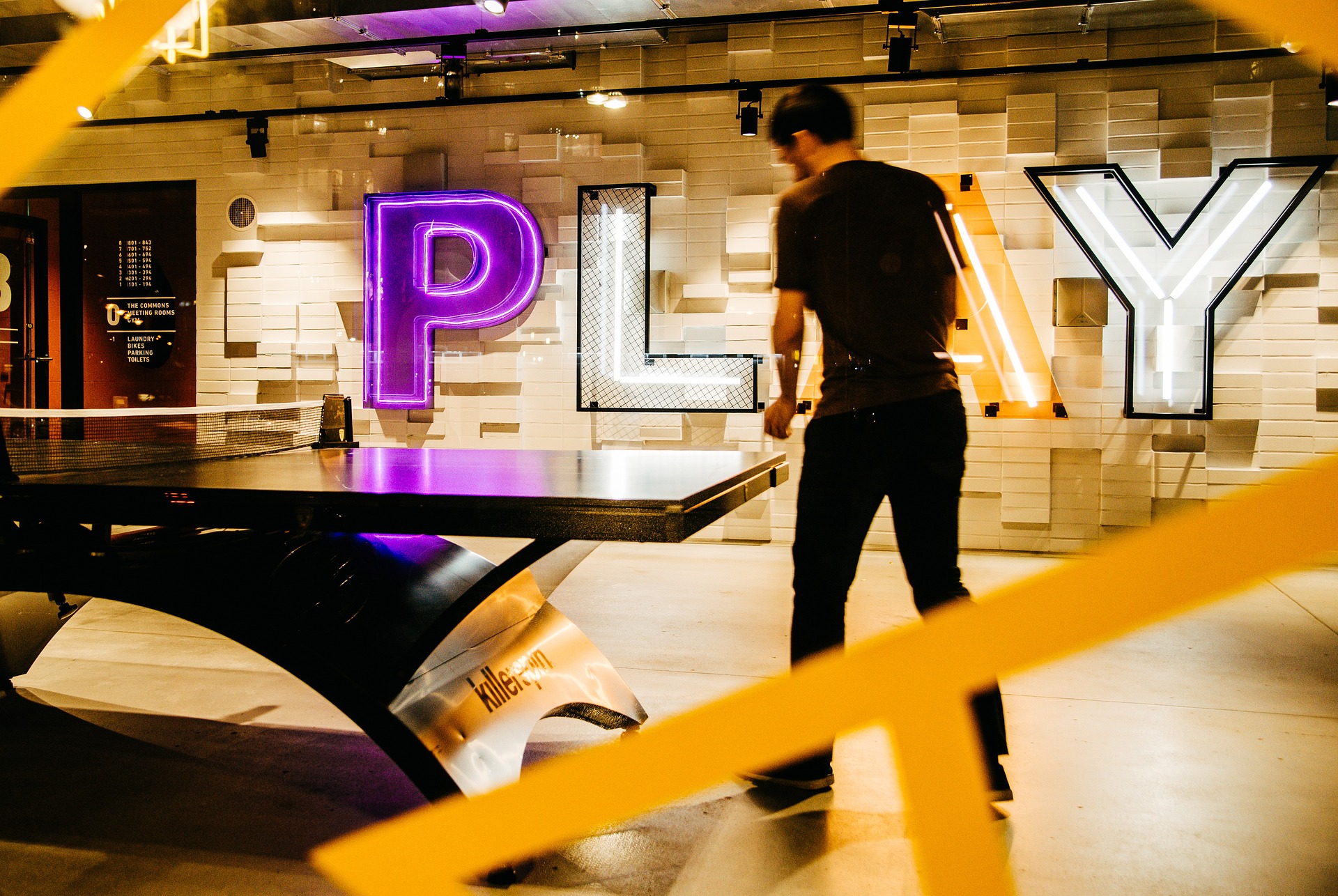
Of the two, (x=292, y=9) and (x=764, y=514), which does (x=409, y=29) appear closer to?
(x=292, y=9)

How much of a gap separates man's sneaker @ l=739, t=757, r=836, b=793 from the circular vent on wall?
18.7 ft

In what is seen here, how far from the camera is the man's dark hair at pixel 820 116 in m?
1.89

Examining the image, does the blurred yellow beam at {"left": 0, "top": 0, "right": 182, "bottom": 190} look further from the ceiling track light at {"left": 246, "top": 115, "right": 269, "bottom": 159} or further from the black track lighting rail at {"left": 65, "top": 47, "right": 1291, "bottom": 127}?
the ceiling track light at {"left": 246, "top": 115, "right": 269, "bottom": 159}

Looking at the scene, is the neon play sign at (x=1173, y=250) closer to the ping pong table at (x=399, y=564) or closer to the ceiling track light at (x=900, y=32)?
the ceiling track light at (x=900, y=32)

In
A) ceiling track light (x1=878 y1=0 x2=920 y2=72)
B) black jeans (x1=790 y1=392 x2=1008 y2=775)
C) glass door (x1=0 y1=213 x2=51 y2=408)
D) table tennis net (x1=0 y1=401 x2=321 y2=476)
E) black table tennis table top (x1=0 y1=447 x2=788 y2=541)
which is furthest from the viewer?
glass door (x1=0 y1=213 x2=51 y2=408)

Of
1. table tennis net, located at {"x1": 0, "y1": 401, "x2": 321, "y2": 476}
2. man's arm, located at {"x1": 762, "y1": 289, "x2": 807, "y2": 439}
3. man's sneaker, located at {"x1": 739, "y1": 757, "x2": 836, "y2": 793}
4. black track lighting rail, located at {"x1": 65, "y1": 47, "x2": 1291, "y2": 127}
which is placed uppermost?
black track lighting rail, located at {"x1": 65, "y1": 47, "x2": 1291, "y2": 127}

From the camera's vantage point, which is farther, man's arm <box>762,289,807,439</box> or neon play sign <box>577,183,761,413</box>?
neon play sign <box>577,183,761,413</box>

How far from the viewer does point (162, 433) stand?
21.7 ft

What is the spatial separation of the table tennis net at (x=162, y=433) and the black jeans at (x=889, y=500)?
1717 mm

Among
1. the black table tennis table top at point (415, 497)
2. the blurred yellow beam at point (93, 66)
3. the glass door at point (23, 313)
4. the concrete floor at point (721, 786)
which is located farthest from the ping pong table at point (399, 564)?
the glass door at point (23, 313)

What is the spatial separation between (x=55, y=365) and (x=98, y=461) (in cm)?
525

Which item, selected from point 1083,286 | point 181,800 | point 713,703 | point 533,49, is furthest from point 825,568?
point 533,49

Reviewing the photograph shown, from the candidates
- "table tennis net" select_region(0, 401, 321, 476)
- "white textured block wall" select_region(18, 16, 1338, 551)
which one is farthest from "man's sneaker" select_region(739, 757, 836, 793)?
"white textured block wall" select_region(18, 16, 1338, 551)

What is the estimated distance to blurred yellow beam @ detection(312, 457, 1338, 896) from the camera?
1576mm
